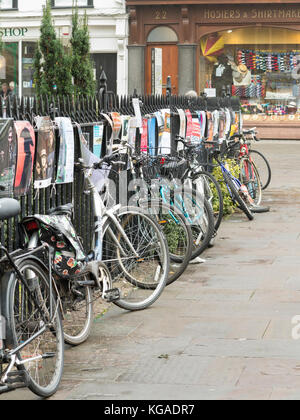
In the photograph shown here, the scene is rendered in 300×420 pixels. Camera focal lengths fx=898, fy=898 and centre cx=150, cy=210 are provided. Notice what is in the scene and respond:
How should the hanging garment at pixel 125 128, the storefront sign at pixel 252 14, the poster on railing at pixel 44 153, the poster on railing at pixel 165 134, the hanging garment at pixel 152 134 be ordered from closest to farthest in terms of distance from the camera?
1. the poster on railing at pixel 44 153
2. the hanging garment at pixel 125 128
3. the hanging garment at pixel 152 134
4. the poster on railing at pixel 165 134
5. the storefront sign at pixel 252 14

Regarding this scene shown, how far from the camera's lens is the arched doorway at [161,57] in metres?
28.1

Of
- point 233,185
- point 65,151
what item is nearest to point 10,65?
point 233,185

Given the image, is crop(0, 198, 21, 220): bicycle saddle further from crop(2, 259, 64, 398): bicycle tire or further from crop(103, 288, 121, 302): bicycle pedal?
crop(103, 288, 121, 302): bicycle pedal

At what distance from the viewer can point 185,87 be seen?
28.2 meters

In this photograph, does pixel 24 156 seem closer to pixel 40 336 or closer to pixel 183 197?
pixel 40 336

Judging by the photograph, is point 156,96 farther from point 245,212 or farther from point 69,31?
point 69,31

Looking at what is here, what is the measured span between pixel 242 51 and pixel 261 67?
2.60 feet

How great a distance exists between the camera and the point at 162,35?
1112 inches

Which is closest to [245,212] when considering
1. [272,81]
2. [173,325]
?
[173,325]

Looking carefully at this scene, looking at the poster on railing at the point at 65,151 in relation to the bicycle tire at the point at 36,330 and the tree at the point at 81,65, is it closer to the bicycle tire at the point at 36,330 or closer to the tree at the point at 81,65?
the bicycle tire at the point at 36,330

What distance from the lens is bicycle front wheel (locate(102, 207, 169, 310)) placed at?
6.81 metres

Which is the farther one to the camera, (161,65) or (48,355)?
(161,65)

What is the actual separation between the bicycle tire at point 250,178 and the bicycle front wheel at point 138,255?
5.22 m

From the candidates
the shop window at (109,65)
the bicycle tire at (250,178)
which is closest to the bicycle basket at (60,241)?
the bicycle tire at (250,178)
